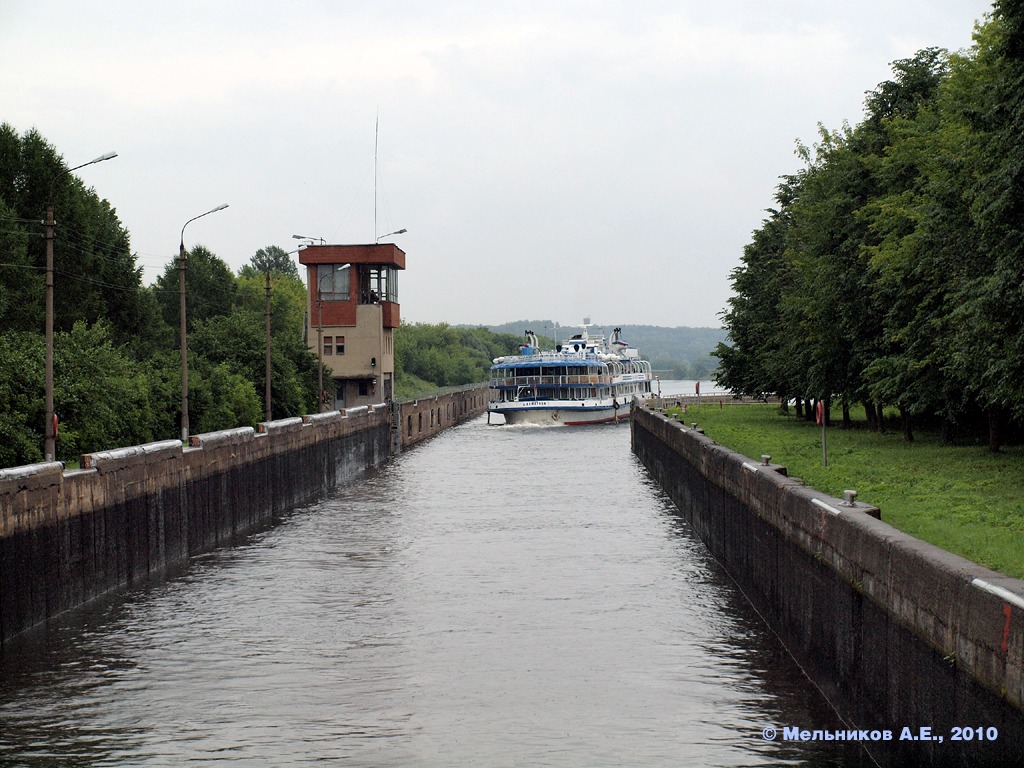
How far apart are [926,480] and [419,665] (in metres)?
12.1

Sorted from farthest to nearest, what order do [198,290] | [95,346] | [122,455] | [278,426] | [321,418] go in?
[198,290] → [321,418] → [95,346] → [278,426] → [122,455]

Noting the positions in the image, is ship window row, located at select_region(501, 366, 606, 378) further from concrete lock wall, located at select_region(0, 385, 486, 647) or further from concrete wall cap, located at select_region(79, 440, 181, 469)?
concrete wall cap, located at select_region(79, 440, 181, 469)

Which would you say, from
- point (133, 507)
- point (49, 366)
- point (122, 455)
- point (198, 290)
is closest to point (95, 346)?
point (49, 366)

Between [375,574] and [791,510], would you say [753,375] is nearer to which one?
[375,574]

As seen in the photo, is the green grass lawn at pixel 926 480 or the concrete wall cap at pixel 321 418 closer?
the green grass lawn at pixel 926 480

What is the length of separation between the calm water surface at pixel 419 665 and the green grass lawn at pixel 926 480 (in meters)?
2.79

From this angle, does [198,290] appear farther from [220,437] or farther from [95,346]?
[220,437]

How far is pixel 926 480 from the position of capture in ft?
89.9

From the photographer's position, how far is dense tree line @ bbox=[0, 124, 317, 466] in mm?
34594

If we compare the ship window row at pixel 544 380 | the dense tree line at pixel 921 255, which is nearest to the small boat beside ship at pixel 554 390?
the ship window row at pixel 544 380

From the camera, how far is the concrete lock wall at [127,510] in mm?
21406

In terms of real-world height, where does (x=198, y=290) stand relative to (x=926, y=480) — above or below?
above

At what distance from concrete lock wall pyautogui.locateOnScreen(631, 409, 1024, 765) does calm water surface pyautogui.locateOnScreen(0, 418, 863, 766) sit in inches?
33.1

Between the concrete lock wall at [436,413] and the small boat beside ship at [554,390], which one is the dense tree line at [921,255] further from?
the small boat beside ship at [554,390]
